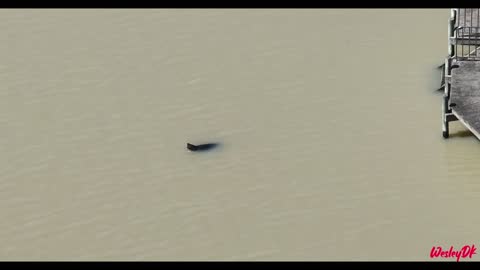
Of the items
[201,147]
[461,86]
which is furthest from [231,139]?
[461,86]

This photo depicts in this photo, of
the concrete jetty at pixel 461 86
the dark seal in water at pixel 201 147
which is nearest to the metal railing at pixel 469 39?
the concrete jetty at pixel 461 86

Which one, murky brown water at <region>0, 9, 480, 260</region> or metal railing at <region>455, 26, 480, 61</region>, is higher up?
metal railing at <region>455, 26, 480, 61</region>

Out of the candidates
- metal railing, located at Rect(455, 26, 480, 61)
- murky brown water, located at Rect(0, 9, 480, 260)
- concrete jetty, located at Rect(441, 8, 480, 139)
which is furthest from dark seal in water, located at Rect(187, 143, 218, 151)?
metal railing, located at Rect(455, 26, 480, 61)

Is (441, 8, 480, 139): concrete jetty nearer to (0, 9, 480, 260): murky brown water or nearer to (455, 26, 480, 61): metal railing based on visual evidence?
(455, 26, 480, 61): metal railing

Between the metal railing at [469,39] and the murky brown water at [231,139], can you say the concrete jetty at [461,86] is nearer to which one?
the metal railing at [469,39]

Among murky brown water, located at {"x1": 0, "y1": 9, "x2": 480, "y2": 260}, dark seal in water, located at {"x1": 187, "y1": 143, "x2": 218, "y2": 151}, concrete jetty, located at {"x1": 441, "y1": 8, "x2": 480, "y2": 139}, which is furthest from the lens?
dark seal in water, located at {"x1": 187, "y1": 143, "x2": 218, "y2": 151}

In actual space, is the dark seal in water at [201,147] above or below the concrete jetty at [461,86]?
below

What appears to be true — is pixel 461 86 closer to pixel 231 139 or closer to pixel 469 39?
pixel 469 39
